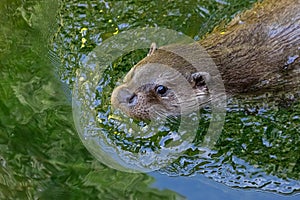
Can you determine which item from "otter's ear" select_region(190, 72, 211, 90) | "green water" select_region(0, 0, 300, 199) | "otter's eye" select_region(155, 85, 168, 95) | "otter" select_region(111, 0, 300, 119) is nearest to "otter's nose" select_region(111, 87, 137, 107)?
"otter" select_region(111, 0, 300, 119)

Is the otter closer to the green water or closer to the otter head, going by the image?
the otter head

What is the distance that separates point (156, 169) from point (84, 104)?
76 centimetres

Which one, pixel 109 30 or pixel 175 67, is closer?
pixel 175 67

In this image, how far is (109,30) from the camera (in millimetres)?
5363

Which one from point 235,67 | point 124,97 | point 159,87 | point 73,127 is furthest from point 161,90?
point 73,127

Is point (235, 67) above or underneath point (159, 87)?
above

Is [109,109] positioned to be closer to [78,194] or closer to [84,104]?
[84,104]

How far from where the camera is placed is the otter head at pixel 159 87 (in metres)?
4.38

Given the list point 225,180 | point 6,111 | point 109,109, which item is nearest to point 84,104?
point 109,109

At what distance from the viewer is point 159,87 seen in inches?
173

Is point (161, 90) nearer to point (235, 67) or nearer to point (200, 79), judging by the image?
point (200, 79)

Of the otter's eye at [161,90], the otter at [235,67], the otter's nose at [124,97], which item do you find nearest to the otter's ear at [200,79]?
the otter at [235,67]

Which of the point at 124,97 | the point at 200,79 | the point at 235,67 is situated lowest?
the point at 124,97

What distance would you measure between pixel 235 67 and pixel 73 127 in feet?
4.06
